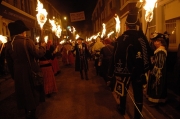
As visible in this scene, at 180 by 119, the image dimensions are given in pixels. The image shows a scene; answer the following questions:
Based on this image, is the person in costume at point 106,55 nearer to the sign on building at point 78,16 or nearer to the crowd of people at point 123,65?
the crowd of people at point 123,65

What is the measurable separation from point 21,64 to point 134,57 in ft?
8.47

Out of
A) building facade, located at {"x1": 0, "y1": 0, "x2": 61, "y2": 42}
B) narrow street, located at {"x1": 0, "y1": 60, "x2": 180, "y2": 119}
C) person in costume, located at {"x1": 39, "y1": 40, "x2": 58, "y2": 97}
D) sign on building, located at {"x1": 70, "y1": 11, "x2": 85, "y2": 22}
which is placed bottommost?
narrow street, located at {"x1": 0, "y1": 60, "x2": 180, "y2": 119}

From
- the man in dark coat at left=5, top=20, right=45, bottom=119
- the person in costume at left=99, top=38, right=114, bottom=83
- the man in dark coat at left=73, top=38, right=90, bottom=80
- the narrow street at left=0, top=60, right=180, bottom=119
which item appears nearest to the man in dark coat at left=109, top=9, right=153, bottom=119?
the narrow street at left=0, top=60, right=180, bottom=119

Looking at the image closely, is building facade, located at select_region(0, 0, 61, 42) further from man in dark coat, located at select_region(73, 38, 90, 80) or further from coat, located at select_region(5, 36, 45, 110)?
coat, located at select_region(5, 36, 45, 110)

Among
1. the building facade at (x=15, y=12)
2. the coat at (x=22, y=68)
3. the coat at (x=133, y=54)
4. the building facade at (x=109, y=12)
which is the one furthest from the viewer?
the building facade at (x=109, y=12)

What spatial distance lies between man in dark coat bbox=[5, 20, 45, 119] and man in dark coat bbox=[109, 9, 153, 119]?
197 centimetres

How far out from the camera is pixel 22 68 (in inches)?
181

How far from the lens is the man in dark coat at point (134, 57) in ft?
13.9

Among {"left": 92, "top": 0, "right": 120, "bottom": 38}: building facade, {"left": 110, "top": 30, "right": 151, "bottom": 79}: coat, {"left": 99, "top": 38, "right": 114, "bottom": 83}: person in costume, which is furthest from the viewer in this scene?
{"left": 92, "top": 0, "right": 120, "bottom": 38}: building facade

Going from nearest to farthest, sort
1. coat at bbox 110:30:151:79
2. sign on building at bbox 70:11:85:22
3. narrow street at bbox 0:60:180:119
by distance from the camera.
Result: coat at bbox 110:30:151:79 → narrow street at bbox 0:60:180:119 → sign on building at bbox 70:11:85:22

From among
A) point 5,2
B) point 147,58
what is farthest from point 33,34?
point 147,58

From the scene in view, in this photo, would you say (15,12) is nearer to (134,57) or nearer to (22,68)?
(22,68)

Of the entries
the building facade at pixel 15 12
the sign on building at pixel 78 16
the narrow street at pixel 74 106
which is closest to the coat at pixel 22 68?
the narrow street at pixel 74 106

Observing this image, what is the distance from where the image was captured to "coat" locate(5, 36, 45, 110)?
4.55 meters
